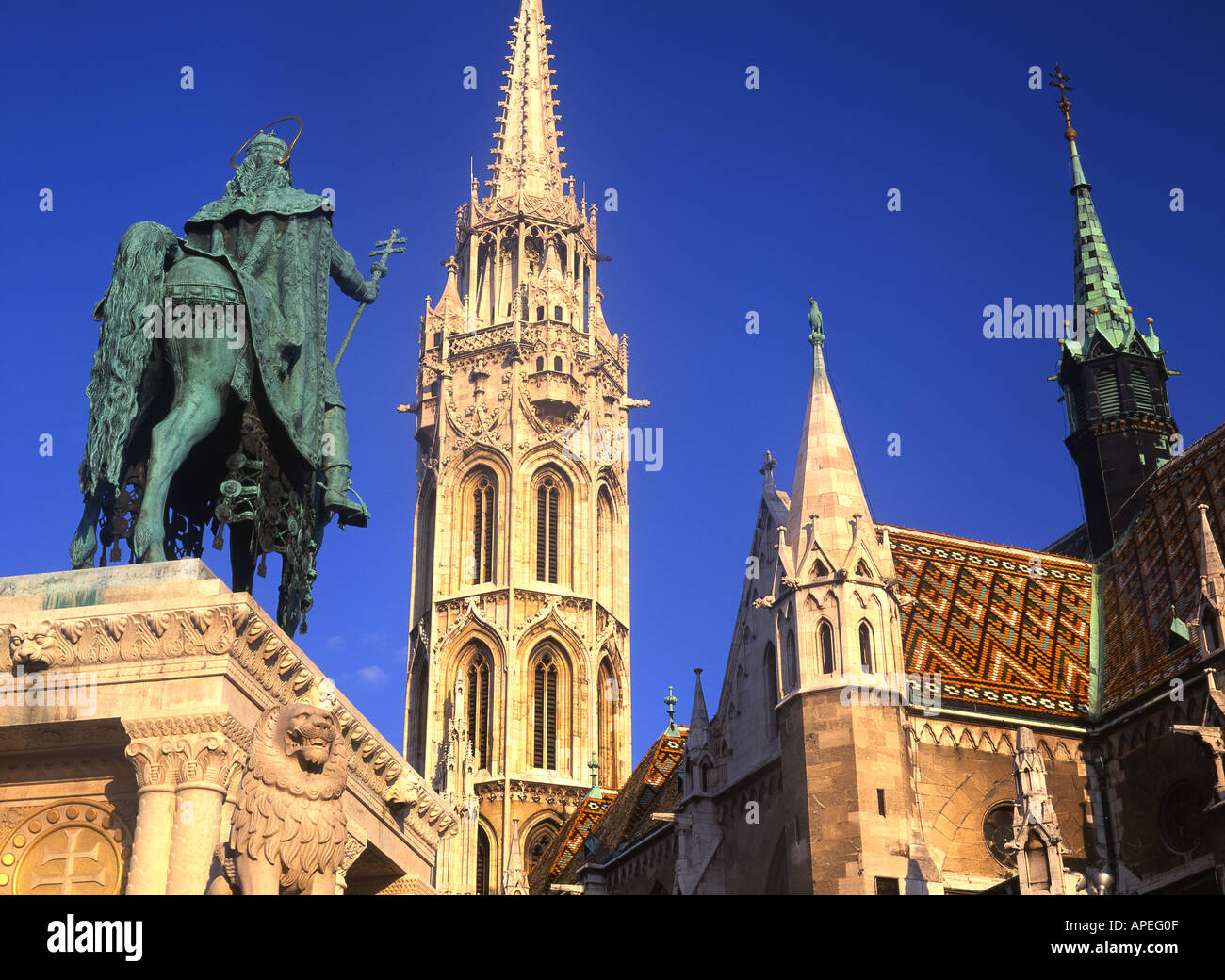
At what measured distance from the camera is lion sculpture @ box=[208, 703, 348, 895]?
10016mm

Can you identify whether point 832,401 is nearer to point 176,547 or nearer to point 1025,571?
point 1025,571

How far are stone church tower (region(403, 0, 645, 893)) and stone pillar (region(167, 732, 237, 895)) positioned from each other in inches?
2052

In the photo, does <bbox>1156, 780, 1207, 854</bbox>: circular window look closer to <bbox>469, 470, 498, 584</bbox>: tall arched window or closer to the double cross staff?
the double cross staff

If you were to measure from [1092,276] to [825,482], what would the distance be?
18.7 meters

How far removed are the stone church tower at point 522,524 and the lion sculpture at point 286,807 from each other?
52023 millimetres

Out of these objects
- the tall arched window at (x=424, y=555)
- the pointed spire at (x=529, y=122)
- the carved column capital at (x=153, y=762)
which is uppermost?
the pointed spire at (x=529, y=122)

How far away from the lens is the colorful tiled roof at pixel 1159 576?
31547mm

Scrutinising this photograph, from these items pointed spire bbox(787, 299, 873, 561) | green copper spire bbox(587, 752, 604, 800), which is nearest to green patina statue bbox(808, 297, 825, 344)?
pointed spire bbox(787, 299, 873, 561)

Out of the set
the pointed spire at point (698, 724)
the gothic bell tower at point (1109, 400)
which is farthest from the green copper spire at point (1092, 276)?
the pointed spire at point (698, 724)

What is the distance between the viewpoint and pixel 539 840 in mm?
62844

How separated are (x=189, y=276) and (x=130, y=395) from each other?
1063 mm

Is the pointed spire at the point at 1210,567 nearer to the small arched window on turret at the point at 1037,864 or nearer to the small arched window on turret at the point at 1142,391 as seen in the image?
the small arched window on turret at the point at 1037,864
